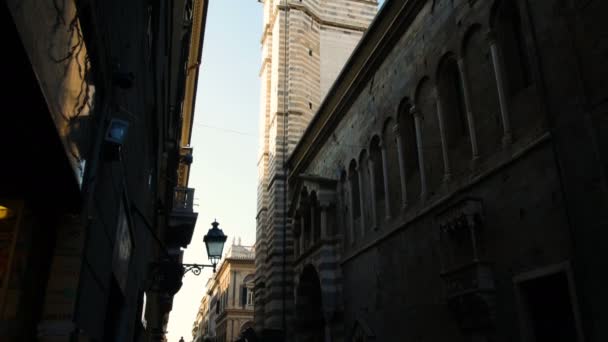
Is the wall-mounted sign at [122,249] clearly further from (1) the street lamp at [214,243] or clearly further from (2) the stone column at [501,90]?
(2) the stone column at [501,90]

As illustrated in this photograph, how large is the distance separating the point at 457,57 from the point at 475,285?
4.33 m

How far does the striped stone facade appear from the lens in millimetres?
23500

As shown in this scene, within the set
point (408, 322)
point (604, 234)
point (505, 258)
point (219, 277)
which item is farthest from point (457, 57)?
point (219, 277)

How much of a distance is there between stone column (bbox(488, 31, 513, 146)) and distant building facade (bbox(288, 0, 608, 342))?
0.07 ft

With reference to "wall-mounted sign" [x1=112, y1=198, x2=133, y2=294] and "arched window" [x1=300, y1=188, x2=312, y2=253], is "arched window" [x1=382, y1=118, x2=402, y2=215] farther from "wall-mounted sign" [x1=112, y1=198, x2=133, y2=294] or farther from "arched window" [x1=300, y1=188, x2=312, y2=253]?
"wall-mounted sign" [x1=112, y1=198, x2=133, y2=294]

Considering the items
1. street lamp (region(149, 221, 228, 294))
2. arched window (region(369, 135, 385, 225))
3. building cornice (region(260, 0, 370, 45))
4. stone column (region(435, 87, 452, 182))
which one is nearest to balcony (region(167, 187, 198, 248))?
street lamp (region(149, 221, 228, 294))

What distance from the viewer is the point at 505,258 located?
7.96 m

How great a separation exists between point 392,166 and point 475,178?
421cm

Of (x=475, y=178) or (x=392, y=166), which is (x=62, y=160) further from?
(x=392, y=166)

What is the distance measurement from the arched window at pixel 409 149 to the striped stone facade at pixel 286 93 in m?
11.6

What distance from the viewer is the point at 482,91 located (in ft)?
30.0

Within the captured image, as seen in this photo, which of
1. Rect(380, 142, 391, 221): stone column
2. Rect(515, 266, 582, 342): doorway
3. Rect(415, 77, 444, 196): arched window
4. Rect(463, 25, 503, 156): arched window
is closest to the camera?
Rect(515, 266, 582, 342): doorway

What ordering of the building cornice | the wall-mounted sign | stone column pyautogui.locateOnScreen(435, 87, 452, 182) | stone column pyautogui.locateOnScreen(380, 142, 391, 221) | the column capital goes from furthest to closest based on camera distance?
the building cornice → stone column pyautogui.locateOnScreen(380, 142, 391, 221) → stone column pyautogui.locateOnScreen(435, 87, 452, 182) → the column capital → the wall-mounted sign

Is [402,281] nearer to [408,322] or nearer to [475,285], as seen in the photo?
[408,322]
